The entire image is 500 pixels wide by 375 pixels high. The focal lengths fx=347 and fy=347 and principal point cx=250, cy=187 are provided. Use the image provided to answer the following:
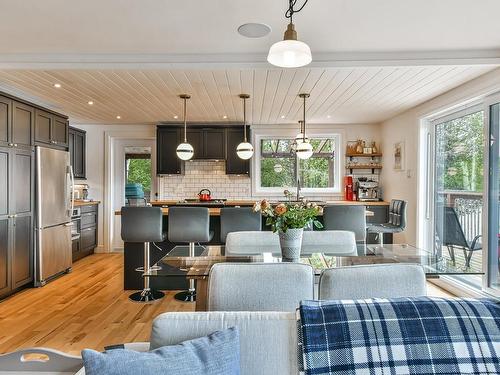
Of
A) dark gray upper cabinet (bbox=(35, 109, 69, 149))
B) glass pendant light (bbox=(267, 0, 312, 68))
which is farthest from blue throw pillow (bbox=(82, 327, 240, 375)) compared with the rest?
dark gray upper cabinet (bbox=(35, 109, 69, 149))

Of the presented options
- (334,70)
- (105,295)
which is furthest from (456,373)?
(105,295)

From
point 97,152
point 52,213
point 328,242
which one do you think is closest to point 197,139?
point 97,152

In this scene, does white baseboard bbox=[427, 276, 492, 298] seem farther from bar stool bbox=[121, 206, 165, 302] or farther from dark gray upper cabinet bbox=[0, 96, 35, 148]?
dark gray upper cabinet bbox=[0, 96, 35, 148]

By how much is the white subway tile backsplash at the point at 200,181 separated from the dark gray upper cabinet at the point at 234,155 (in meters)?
0.27

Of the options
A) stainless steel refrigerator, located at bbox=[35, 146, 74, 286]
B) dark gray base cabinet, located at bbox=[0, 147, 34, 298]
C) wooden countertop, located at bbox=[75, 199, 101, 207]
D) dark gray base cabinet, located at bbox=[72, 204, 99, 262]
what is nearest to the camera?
dark gray base cabinet, located at bbox=[0, 147, 34, 298]

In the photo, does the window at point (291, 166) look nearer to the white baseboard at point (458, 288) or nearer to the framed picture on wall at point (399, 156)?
the framed picture on wall at point (399, 156)

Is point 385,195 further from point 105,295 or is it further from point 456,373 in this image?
point 456,373

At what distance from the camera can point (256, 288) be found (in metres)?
1.50

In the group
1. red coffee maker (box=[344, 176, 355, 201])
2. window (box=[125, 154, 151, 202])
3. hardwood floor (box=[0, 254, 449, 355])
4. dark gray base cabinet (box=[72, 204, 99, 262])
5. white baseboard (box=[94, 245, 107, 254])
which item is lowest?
hardwood floor (box=[0, 254, 449, 355])

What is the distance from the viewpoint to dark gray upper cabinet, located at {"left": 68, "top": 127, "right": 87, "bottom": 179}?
5.94 m

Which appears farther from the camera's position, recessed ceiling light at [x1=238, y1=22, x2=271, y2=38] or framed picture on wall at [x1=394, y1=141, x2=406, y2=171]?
framed picture on wall at [x1=394, y1=141, x2=406, y2=171]

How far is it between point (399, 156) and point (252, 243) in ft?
12.4

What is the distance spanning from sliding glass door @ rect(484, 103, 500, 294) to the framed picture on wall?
1.78 metres

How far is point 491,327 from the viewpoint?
1.19 meters
